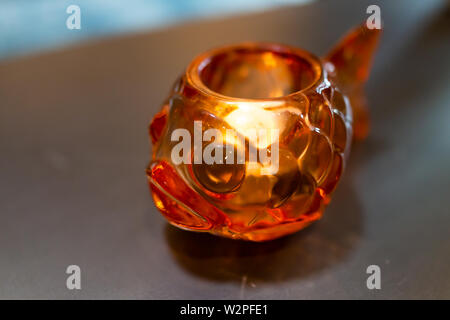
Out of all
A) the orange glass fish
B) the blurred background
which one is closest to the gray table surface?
the orange glass fish

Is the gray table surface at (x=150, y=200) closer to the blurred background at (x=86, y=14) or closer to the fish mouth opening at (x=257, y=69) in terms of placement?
the fish mouth opening at (x=257, y=69)

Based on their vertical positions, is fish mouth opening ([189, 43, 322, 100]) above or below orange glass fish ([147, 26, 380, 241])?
above

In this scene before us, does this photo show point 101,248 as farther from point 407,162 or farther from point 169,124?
point 407,162

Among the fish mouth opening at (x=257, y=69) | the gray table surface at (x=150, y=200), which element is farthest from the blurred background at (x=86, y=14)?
the fish mouth opening at (x=257, y=69)

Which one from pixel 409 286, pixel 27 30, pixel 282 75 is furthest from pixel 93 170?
pixel 27 30

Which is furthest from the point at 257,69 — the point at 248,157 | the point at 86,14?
the point at 86,14

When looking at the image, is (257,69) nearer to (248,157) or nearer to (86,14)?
(248,157)

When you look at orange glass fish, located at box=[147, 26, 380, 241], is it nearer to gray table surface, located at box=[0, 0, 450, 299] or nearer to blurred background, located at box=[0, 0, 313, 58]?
gray table surface, located at box=[0, 0, 450, 299]
